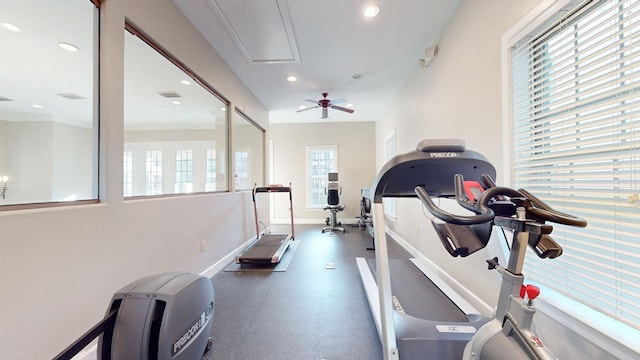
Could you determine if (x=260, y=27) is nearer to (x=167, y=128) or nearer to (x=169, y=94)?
(x=169, y=94)

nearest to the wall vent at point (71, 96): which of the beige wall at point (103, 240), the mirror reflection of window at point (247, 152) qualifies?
the beige wall at point (103, 240)

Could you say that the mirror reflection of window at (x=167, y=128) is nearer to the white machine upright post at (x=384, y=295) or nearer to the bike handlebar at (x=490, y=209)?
the white machine upright post at (x=384, y=295)

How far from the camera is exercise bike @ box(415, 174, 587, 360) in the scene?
30.9 inches

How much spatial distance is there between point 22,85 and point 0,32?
0.87 feet

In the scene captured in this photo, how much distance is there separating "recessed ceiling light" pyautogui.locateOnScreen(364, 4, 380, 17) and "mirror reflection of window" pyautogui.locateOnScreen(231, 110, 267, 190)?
240 centimetres

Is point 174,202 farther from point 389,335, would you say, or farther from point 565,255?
point 565,255

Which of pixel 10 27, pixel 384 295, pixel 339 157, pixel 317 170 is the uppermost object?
pixel 10 27

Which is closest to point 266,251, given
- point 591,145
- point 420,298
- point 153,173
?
point 153,173

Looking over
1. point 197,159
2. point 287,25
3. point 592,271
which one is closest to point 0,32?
point 197,159

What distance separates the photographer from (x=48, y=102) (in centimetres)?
157

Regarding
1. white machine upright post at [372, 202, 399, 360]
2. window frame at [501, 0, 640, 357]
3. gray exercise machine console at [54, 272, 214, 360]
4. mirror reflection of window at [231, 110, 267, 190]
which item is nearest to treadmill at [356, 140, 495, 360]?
white machine upright post at [372, 202, 399, 360]

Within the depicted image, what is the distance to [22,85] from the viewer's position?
1353 mm

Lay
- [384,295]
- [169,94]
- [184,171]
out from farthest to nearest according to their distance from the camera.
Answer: [184,171] < [169,94] < [384,295]

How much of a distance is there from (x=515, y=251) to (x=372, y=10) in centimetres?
251
